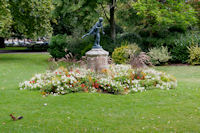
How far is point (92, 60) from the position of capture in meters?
11.4

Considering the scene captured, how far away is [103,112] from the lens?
6504 millimetres

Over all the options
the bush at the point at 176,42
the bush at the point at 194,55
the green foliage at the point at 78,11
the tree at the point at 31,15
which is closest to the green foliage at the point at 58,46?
the tree at the point at 31,15

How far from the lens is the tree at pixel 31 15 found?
20812 mm

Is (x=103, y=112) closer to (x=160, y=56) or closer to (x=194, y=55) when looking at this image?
(x=160, y=56)

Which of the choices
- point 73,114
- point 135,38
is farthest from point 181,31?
point 73,114

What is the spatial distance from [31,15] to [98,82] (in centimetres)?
1404

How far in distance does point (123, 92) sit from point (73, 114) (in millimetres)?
2821

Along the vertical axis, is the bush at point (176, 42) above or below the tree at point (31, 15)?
below

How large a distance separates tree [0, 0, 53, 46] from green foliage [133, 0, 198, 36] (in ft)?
25.4

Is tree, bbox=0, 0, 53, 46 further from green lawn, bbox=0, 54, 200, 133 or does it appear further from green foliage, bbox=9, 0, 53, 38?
green lawn, bbox=0, 54, 200, 133

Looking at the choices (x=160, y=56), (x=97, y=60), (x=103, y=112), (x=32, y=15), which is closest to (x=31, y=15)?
(x=32, y=15)

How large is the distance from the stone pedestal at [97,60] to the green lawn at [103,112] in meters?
3.07

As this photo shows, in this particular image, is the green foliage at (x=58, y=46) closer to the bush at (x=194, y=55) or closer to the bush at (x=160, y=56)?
the bush at (x=160, y=56)

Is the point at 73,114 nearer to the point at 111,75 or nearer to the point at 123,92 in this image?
the point at 123,92
